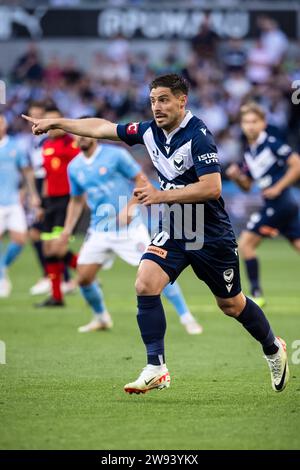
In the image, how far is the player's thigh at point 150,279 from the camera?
7.28 m

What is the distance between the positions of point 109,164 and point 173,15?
14265 mm

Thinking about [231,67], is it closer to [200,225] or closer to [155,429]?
[200,225]

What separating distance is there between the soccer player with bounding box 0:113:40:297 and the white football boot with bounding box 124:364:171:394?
7.89 meters

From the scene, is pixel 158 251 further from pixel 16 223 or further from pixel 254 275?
pixel 16 223

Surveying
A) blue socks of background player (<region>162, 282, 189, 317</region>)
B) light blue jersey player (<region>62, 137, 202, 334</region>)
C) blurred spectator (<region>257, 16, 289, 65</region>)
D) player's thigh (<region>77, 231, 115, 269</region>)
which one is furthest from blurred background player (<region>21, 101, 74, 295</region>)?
blurred spectator (<region>257, 16, 289, 65</region>)

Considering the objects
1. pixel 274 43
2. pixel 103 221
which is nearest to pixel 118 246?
pixel 103 221

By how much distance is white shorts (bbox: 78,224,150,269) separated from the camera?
1112cm

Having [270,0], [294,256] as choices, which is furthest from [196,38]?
[294,256]

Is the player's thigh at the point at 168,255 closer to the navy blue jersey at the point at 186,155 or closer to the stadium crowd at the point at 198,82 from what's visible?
the navy blue jersey at the point at 186,155

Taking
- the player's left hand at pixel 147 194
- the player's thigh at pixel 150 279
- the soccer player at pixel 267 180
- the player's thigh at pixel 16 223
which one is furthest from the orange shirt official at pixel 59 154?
the player's left hand at pixel 147 194

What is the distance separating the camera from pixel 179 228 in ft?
24.8

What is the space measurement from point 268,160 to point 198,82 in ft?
37.8

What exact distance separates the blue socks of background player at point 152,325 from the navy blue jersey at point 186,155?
0.62 meters

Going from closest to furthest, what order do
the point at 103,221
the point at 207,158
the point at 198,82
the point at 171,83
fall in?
the point at 207,158
the point at 171,83
the point at 103,221
the point at 198,82
